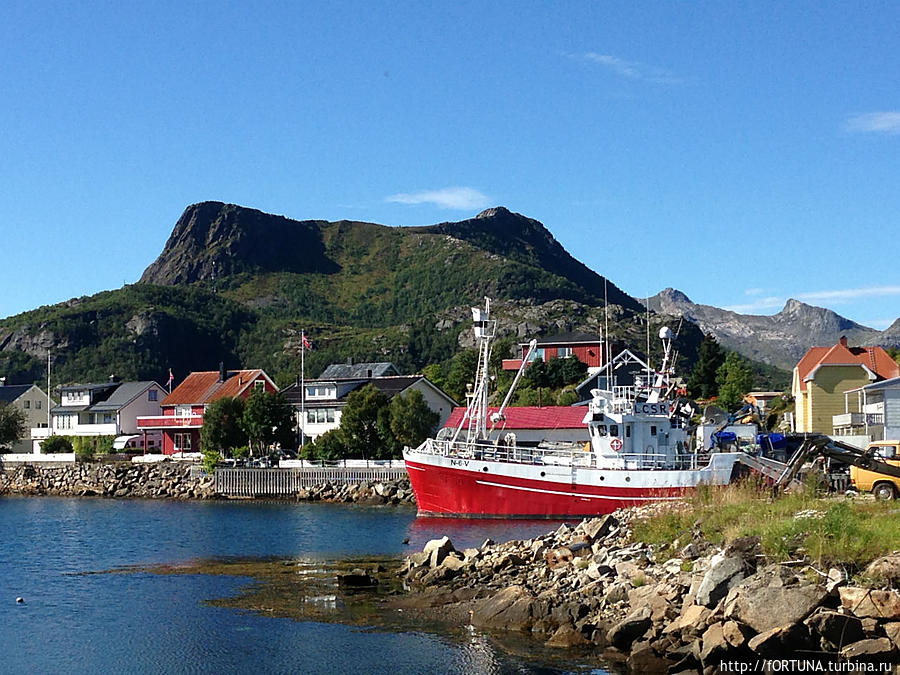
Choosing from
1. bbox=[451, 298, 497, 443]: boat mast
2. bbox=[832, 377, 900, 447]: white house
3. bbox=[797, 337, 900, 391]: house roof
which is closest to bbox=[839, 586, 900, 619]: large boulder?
bbox=[451, 298, 497, 443]: boat mast

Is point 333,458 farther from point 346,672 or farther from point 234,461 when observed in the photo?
point 346,672

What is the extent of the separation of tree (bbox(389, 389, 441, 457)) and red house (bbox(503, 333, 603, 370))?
39275 millimetres

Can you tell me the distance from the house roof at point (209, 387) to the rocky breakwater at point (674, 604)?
71.3 metres

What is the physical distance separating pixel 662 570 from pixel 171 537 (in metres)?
32.3

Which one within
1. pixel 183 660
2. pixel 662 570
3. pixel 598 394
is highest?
pixel 598 394

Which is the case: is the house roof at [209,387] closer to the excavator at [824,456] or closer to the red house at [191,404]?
the red house at [191,404]

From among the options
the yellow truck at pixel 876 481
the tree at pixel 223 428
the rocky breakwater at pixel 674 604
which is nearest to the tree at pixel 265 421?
the tree at pixel 223 428

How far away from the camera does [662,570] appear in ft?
86.2

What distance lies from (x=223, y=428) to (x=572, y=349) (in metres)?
46.3

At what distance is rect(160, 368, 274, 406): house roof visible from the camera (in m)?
101

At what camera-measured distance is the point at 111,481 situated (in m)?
86.1

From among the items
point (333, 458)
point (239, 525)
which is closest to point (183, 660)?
point (239, 525)

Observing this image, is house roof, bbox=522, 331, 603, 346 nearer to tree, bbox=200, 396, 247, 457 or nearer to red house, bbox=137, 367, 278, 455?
red house, bbox=137, 367, 278, 455

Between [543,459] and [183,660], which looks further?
[543,459]
